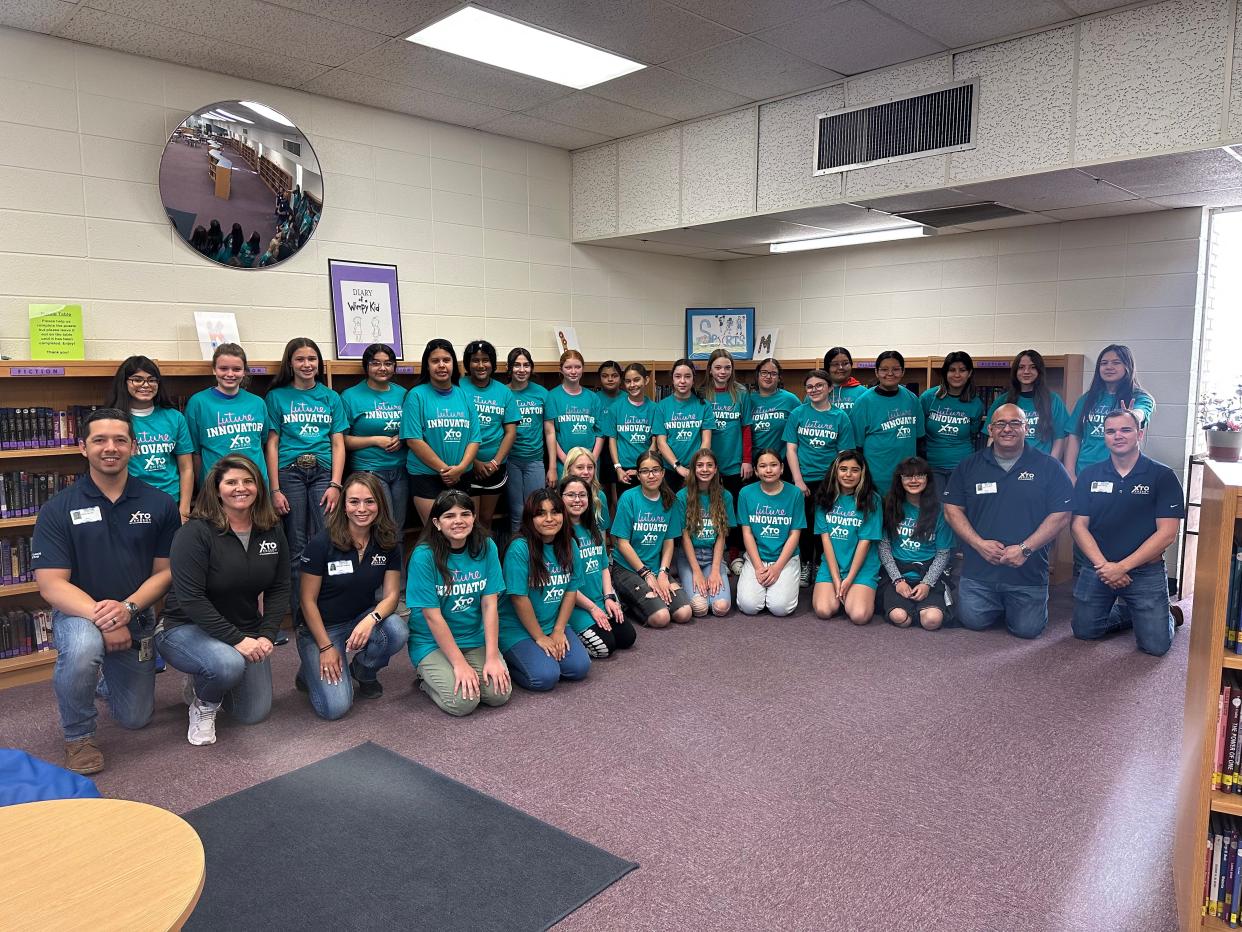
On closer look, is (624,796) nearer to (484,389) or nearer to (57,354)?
(484,389)

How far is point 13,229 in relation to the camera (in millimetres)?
4254

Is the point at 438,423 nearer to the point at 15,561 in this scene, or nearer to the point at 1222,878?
the point at 15,561

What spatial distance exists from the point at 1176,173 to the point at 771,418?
257cm

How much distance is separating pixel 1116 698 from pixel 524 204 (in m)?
4.85

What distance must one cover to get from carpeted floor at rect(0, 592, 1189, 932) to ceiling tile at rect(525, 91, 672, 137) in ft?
10.9

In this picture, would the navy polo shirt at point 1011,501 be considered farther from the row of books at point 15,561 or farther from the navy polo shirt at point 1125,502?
the row of books at point 15,561

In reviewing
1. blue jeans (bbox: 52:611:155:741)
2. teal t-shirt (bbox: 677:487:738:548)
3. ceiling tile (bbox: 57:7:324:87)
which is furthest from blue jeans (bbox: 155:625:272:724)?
ceiling tile (bbox: 57:7:324:87)

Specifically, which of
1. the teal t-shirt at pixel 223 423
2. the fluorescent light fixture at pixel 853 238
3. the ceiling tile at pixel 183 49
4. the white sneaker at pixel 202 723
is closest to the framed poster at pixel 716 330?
the fluorescent light fixture at pixel 853 238

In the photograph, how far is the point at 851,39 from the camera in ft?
14.4

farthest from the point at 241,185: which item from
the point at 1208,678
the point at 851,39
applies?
the point at 1208,678

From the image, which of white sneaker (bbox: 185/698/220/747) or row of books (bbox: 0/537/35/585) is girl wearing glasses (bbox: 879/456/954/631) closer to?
white sneaker (bbox: 185/698/220/747)

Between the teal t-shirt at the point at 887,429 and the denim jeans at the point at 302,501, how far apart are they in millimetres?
3240

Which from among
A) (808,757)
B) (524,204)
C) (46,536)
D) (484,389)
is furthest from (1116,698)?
(524,204)

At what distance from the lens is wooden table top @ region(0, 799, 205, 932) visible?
1333 mm
